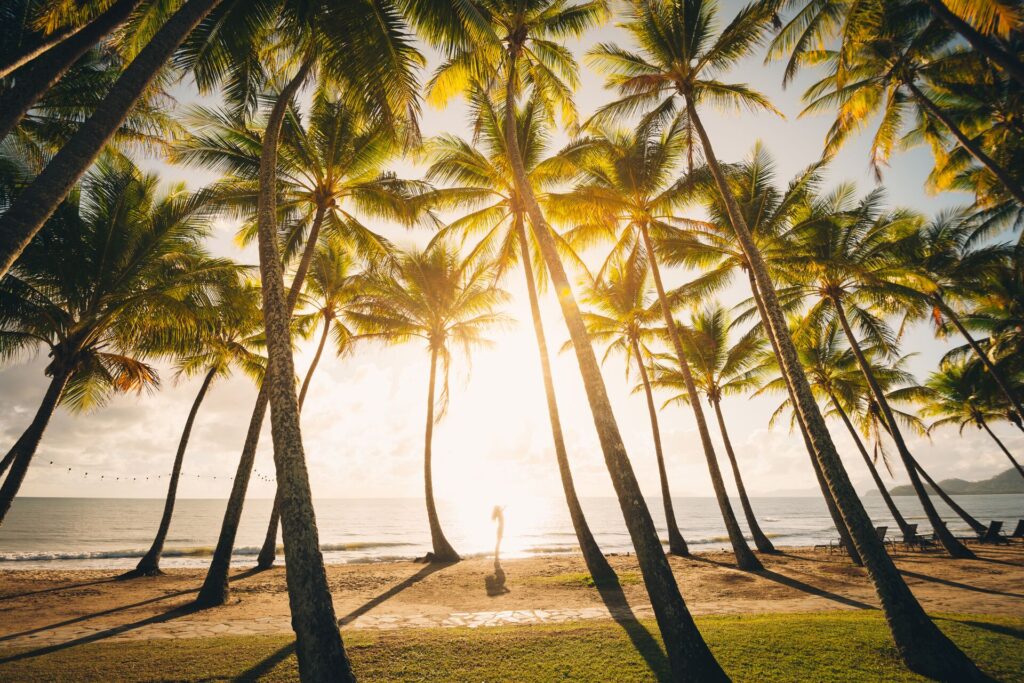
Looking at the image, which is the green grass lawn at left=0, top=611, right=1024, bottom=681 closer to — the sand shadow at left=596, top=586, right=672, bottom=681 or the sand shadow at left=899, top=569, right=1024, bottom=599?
the sand shadow at left=596, top=586, right=672, bottom=681

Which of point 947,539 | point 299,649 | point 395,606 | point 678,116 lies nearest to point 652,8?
point 678,116

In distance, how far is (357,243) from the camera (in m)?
11.8

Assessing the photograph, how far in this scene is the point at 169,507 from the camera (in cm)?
1323

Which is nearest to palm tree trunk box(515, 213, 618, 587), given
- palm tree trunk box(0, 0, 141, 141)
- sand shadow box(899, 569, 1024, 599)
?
sand shadow box(899, 569, 1024, 599)

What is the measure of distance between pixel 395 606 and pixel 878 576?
7804 mm

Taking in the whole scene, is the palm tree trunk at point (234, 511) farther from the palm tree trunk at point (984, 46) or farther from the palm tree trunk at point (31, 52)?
the palm tree trunk at point (984, 46)

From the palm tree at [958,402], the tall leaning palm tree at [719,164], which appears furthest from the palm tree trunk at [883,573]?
the palm tree at [958,402]

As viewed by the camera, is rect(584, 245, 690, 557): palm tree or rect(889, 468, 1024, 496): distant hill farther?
rect(889, 468, 1024, 496): distant hill

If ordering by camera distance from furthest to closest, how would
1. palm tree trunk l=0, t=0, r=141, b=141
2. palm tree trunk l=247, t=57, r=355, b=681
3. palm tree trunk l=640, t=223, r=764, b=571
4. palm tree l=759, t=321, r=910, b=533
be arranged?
palm tree l=759, t=321, r=910, b=533 → palm tree trunk l=640, t=223, r=764, b=571 → palm tree trunk l=0, t=0, r=141, b=141 → palm tree trunk l=247, t=57, r=355, b=681

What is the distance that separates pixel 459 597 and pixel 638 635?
483cm

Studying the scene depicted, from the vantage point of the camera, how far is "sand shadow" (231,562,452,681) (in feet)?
14.8

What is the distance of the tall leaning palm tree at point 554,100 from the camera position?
409cm

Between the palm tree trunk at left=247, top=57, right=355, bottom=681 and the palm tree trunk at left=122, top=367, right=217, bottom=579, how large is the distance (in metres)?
10.6

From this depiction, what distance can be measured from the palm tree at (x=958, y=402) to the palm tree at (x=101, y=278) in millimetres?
30827
